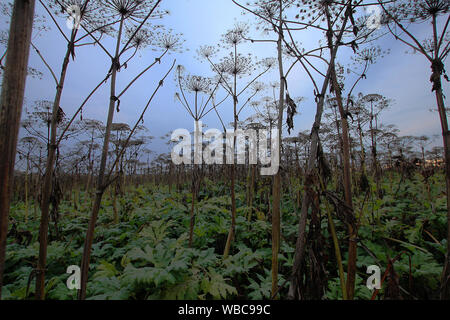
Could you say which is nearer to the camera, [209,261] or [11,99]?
[11,99]

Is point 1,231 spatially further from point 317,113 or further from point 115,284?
point 115,284

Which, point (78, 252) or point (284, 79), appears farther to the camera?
point (78, 252)

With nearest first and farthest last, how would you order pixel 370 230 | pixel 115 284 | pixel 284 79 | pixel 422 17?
pixel 284 79
pixel 115 284
pixel 422 17
pixel 370 230

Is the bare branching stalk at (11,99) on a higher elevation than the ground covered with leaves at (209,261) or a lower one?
higher

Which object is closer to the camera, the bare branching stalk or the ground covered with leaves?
the bare branching stalk

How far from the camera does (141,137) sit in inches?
358

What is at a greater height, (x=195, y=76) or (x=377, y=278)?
(x=195, y=76)

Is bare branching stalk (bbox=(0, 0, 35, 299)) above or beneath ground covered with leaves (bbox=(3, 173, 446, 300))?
above

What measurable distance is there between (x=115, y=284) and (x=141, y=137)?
774 cm

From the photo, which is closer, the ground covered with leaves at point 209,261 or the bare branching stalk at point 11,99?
the bare branching stalk at point 11,99

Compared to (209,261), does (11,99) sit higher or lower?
higher

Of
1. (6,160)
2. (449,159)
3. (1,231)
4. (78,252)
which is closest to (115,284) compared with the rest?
(78,252)
